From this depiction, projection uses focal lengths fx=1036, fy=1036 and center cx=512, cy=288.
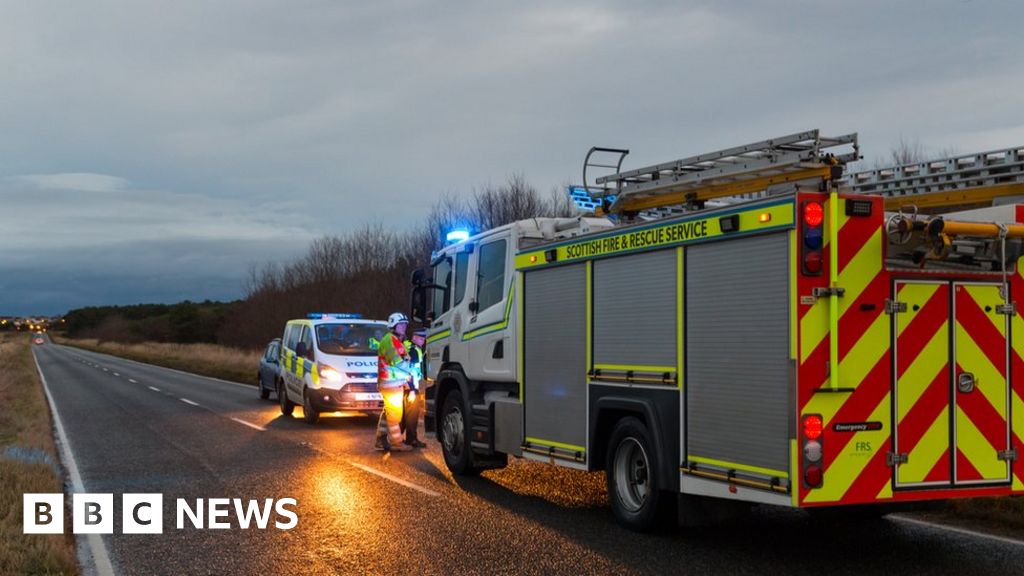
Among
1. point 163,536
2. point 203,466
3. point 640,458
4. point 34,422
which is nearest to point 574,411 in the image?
point 640,458

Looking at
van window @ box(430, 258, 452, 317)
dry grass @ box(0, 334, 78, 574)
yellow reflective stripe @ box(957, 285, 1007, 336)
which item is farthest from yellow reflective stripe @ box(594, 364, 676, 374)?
dry grass @ box(0, 334, 78, 574)

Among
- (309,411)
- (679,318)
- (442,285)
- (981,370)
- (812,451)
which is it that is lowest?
(309,411)

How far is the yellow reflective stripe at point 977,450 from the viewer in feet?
23.0

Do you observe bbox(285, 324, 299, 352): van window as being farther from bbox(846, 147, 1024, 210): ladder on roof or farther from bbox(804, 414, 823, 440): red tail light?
bbox(804, 414, 823, 440): red tail light

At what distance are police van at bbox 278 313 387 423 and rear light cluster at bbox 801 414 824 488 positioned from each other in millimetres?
12260

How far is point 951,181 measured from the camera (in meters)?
8.17

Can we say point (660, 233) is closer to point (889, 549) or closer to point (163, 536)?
point (889, 549)

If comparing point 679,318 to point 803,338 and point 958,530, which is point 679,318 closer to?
point 803,338

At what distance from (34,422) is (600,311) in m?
13.6

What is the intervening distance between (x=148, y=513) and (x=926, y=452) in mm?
→ 6618

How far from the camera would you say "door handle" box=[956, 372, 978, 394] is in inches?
277

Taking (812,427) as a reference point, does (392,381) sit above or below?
below

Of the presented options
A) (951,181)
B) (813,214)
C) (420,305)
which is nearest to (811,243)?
(813,214)

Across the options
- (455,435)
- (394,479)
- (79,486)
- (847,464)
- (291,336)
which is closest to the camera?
(847,464)
